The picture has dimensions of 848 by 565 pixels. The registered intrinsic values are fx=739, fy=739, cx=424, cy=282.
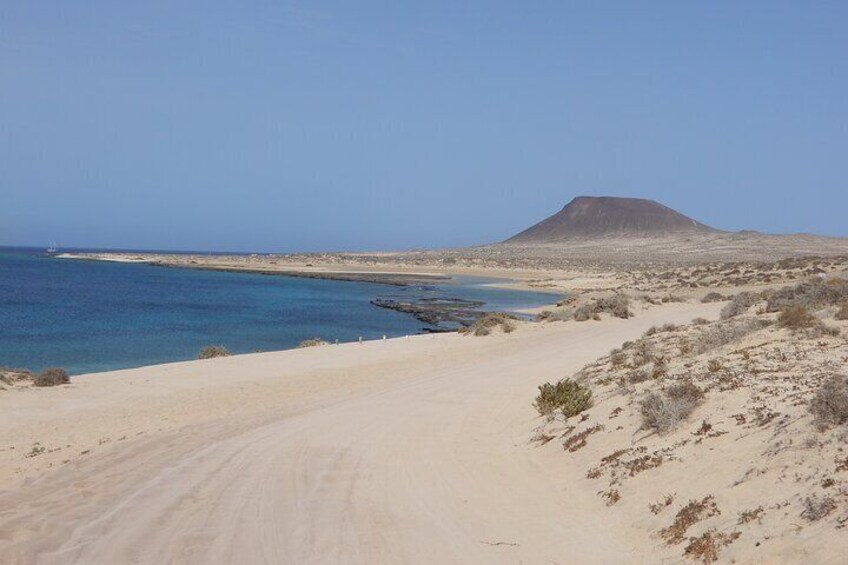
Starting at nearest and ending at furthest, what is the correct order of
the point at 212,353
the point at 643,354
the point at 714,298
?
1. the point at 643,354
2. the point at 212,353
3. the point at 714,298

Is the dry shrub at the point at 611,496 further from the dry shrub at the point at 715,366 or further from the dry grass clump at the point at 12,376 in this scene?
the dry grass clump at the point at 12,376

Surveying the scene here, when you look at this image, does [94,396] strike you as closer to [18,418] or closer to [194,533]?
[18,418]


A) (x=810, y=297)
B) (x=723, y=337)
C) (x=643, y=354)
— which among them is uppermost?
(x=810, y=297)

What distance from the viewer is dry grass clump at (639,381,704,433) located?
10.2 m

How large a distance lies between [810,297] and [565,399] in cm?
1276

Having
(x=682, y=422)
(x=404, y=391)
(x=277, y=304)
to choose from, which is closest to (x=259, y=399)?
(x=404, y=391)

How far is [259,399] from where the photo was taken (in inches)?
730

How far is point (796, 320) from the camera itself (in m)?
16.0

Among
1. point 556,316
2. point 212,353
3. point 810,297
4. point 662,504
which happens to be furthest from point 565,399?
point 556,316

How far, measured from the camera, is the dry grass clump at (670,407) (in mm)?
10203

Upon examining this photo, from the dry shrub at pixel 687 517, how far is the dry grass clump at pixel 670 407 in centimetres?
254

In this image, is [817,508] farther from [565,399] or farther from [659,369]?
[659,369]

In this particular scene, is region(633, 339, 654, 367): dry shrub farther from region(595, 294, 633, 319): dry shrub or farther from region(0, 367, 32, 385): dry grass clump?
region(595, 294, 633, 319): dry shrub

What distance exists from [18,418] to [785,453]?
14763 mm
